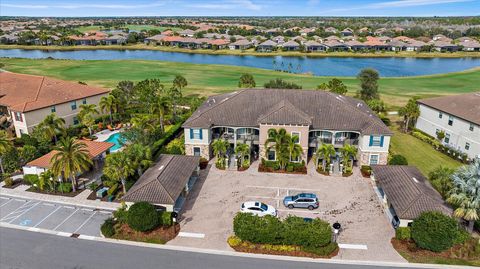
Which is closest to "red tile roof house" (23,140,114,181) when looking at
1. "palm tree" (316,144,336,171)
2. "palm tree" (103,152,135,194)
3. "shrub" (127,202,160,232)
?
"palm tree" (103,152,135,194)

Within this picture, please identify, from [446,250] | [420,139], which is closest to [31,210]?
[446,250]

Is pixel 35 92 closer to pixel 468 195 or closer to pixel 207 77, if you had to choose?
pixel 207 77

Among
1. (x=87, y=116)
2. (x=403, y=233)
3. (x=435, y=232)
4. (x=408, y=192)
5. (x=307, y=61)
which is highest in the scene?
(x=87, y=116)

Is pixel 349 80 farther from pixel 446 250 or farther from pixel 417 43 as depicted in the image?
pixel 417 43

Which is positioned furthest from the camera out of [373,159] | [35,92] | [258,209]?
[35,92]

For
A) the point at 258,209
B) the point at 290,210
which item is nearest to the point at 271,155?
the point at 290,210
